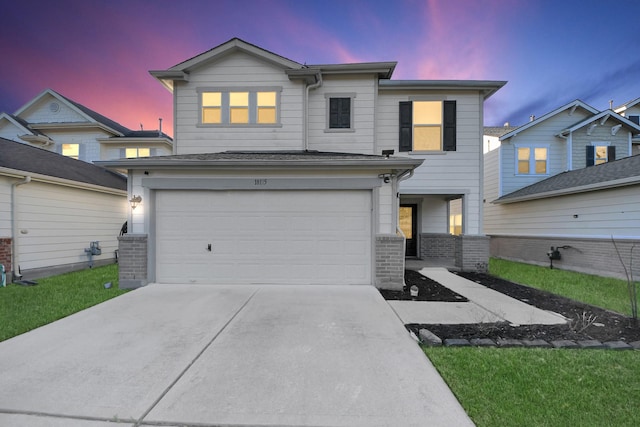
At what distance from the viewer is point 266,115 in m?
8.67

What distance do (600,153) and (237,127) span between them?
1568 cm

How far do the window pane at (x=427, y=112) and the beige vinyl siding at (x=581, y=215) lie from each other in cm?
546

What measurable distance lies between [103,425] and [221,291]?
12.8ft

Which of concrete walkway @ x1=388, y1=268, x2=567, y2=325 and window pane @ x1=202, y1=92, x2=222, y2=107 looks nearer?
concrete walkway @ x1=388, y1=268, x2=567, y2=325

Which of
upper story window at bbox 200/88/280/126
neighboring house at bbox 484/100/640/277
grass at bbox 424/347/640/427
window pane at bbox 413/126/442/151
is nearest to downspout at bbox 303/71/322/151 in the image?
upper story window at bbox 200/88/280/126

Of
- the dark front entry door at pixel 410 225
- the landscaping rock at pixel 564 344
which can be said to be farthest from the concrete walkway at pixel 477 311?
the dark front entry door at pixel 410 225

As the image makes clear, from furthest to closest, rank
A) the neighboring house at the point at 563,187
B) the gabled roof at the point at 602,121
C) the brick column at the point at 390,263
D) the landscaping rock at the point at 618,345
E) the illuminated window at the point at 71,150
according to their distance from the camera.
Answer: the illuminated window at the point at 71,150
the gabled roof at the point at 602,121
the neighboring house at the point at 563,187
the brick column at the point at 390,263
the landscaping rock at the point at 618,345

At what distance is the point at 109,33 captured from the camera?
556 inches

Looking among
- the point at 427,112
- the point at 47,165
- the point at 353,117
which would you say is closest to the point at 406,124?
the point at 427,112

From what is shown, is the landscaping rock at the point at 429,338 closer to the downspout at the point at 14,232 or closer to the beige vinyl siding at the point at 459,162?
the beige vinyl siding at the point at 459,162

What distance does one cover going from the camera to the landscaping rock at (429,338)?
3498 millimetres

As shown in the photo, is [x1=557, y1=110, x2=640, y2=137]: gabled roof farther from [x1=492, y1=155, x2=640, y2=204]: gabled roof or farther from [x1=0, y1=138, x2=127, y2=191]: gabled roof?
[x1=0, y1=138, x2=127, y2=191]: gabled roof

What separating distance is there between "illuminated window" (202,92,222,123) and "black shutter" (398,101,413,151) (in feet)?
20.5

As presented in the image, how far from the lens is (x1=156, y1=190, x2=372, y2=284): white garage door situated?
21.5ft
